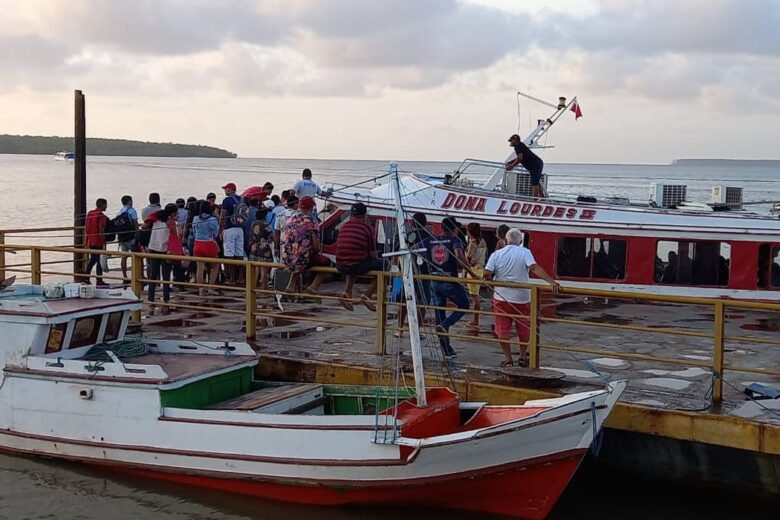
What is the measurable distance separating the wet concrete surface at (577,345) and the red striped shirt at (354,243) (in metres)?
0.94

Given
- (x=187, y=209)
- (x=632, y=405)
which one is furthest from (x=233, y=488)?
(x=187, y=209)

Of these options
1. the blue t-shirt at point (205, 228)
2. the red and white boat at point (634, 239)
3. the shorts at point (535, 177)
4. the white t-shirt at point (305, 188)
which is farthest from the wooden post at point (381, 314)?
the shorts at point (535, 177)

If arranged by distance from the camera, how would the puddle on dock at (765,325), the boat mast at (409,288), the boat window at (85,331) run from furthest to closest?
the puddle on dock at (765,325) < the boat window at (85,331) < the boat mast at (409,288)

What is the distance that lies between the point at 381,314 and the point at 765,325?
697 cm

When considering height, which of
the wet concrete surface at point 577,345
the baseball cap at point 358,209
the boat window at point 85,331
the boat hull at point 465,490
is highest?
the baseball cap at point 358,209

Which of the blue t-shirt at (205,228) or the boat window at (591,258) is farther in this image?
the boat window at (591,258)

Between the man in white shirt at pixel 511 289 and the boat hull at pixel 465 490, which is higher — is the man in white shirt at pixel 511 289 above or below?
above

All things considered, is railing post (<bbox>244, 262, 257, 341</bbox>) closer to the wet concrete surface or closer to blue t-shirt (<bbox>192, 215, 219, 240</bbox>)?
the wet concrete surface

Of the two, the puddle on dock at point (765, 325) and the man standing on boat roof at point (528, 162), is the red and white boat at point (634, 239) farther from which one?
the puddle on dock at point (765, 325)

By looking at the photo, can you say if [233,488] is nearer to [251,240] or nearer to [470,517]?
[470,517]

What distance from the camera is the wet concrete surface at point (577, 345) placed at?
10.1 m

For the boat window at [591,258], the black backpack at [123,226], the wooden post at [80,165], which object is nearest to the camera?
the boat window at [591,258]

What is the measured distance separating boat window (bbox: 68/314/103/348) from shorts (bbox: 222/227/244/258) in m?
5.46

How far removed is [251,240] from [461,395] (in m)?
7.43
